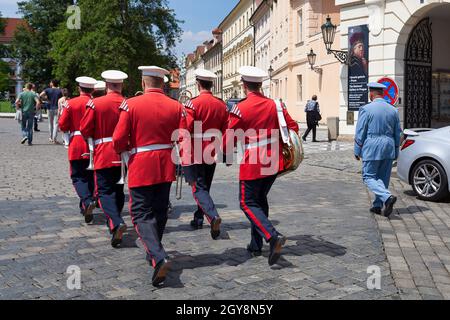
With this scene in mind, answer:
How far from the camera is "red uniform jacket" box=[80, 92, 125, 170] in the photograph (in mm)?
6117

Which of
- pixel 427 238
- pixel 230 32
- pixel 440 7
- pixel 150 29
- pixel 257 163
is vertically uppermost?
pixel 230 32

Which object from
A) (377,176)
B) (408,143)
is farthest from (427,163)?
(377,176)

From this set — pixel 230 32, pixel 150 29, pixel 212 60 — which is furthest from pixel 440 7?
pixel 212 60

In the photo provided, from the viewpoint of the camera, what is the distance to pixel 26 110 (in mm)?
17500

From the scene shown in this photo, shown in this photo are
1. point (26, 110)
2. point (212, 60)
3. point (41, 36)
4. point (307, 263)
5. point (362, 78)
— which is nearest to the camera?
point (307, 263)

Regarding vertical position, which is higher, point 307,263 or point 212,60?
point 212,60

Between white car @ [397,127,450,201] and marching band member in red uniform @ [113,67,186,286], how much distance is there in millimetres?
5447

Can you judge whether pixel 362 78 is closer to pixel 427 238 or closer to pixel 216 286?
pixel 427 238

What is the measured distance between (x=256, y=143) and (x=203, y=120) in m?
1.35

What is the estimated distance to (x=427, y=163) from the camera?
8.92 meters

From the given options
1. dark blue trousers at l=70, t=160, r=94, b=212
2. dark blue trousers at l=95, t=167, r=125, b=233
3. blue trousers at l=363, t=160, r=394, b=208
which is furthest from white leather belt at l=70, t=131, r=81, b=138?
blue trousers at l=363, t=160, r=394, b=208

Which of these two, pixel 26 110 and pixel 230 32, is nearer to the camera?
pixel 26 110
